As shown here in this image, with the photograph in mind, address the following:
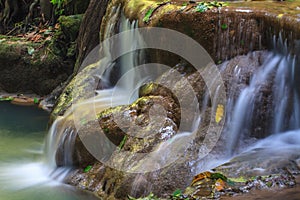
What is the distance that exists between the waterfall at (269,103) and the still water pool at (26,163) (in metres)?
2.37

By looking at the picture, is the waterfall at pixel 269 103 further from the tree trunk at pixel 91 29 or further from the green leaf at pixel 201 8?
the tree trunk at pixel 91 29

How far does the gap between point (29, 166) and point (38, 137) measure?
2029mm

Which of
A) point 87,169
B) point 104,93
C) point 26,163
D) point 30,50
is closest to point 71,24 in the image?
point 30,50

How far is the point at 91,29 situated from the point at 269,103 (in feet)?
21.3

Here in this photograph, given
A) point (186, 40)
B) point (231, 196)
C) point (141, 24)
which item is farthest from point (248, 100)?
point (141, 24)

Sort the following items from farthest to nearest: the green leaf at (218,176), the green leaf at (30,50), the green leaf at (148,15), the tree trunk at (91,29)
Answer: the green leaf at (30,50)
the tree trunk at (91,29)
the green leaf at (148,15)
the green leaf at (218,176)

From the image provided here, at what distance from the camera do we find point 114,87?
31.5 feet

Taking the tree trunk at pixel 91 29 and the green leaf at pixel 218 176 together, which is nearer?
the green leaf at pixel 218 176

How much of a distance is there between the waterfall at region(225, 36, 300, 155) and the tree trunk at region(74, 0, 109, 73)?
583 centimetres

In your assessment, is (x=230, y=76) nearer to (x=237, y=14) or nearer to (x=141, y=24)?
(x=237, y=14)

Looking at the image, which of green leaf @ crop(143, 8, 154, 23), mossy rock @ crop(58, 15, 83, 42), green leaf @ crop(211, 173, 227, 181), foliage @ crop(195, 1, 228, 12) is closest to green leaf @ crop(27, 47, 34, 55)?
mossy rock @ crop(58, 15, 83, 42)

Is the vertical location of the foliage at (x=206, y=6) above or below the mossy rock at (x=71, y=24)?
above

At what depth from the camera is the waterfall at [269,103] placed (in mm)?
6113

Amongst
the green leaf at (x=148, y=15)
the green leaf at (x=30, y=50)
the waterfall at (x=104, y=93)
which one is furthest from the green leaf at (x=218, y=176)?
the green leaf at (x=30, y=50)
